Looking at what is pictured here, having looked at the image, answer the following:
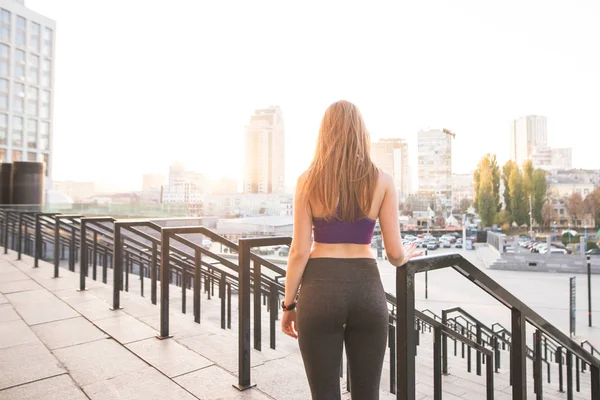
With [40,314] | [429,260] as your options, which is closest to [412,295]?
[429,260]

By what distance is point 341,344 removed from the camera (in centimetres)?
157

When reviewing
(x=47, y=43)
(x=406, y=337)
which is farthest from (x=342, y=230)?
(x=47, y=43)

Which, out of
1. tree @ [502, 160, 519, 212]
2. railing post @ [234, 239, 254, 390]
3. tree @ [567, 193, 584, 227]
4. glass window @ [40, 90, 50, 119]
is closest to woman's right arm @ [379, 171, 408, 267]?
railing post @ [234, 239, 254, 390]

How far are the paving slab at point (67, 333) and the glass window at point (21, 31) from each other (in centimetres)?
5377

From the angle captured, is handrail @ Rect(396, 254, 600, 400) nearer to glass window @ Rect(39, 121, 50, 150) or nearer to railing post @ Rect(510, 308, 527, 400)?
railing post @ Rect(510, 308, 527, 400)

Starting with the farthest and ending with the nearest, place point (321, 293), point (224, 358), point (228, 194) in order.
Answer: point (228, 194) < point (224, 358) < point (321, 293)

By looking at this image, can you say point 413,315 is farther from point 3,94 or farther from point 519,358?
point 3,94

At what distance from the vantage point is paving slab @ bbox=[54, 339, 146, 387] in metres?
2.57

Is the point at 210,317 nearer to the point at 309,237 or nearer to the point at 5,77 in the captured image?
the point at 309,237

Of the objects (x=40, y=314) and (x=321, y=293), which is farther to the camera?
(x=40, y=314)

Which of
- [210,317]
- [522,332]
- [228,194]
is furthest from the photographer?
[228,194]

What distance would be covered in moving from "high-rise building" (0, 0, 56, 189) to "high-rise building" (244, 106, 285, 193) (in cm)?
7421

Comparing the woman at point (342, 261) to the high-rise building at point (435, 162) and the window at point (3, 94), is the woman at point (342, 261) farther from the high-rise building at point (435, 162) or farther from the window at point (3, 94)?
the high-rise building at point (435, 162)

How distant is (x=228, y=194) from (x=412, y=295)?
111691mm
